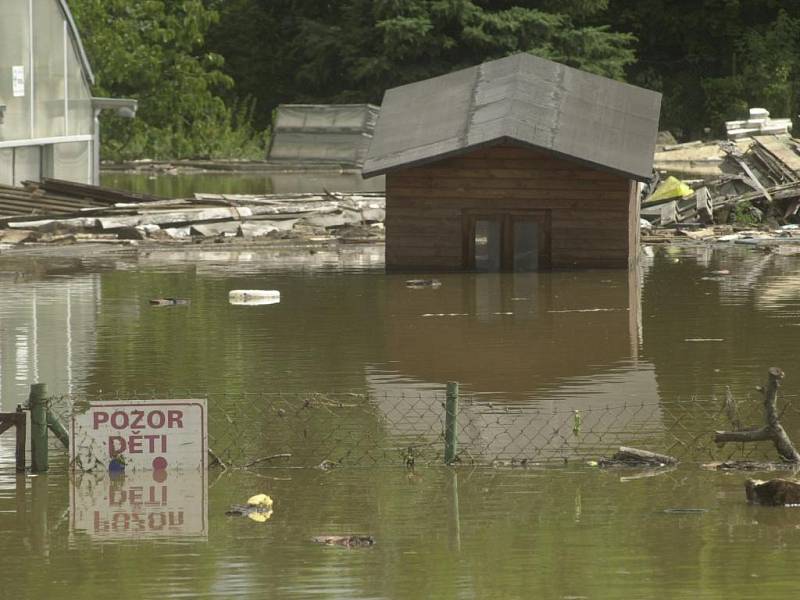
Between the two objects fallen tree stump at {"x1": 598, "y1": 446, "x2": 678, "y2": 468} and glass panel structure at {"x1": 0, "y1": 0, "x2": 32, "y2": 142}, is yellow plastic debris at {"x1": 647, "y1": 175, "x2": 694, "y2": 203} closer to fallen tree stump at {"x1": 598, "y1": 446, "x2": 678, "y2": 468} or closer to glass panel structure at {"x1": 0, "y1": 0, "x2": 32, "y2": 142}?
glass panel structure at {"x1": 0, "y1": 0, "x2": 32, "y2": 142}

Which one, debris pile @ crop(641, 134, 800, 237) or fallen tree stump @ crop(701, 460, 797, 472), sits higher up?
debris pile @ crop(641, 134, 800, 237)

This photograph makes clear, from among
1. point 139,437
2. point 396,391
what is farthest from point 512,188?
point 139,437

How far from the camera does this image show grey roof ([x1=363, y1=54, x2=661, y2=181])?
3102 centimetres

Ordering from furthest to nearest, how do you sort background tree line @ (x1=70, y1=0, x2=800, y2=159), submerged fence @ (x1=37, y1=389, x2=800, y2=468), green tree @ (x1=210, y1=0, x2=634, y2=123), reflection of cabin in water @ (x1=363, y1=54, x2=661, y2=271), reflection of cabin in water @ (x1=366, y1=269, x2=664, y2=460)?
background tree line @ (x1=70, y1=0, x2=800, y2=159), green tree @ (x1=210, y1=0, x2=634, y2=123), reflection of cabin in water @ (x1=363, y1=54, x2=661, y2=271), reflection of cabin in water @ (x1=366, y1=269, x2=664, y2=460), submerged fence @ (x1=37, y1=389, x2=800, y2=468)

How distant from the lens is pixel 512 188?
31.7 meters

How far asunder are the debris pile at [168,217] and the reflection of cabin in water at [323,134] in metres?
21.2

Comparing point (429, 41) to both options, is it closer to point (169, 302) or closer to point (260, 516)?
point (169, 302)

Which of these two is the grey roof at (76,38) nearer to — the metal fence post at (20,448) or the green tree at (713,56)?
the metal fence post at (20,448)

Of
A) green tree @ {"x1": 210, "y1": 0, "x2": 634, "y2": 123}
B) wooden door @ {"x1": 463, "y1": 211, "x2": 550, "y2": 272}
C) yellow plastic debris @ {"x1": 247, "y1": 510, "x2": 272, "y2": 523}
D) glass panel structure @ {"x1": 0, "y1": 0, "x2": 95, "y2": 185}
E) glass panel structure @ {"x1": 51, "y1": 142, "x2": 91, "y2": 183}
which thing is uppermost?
A: green tree @ {"x1": 210, "y1": 0, "x2": 634, "y2": 123}

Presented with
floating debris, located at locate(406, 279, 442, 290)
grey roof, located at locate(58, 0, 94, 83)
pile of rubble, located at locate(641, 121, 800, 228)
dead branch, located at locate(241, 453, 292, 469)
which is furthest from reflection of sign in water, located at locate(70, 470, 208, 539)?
grey roof, located at locate(58, 0, 94, 83)

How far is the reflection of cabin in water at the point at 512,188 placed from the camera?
3134 centimetres

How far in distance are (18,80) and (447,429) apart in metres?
28.7

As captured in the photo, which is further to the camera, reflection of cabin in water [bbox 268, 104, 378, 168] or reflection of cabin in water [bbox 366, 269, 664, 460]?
reflection of cabin in water [bbox 268, 104, 378, 168]

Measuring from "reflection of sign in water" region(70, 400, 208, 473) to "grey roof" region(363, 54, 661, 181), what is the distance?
16.7 meters
